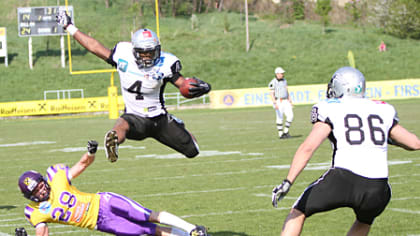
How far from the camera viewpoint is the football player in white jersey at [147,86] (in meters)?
7.23

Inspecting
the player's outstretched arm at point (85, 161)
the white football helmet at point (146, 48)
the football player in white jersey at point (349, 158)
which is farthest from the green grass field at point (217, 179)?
the football player in white jersey at point (349, 158)

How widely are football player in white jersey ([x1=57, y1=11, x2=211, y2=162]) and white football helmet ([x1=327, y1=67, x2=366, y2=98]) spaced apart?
207 centimetres

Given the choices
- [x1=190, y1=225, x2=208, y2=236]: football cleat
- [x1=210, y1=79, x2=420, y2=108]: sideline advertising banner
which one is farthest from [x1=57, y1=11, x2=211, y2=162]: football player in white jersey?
[x1=210, y1=79, x2=420, y2=108]: sideline advertising banner

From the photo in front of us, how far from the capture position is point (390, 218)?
775 centimetres

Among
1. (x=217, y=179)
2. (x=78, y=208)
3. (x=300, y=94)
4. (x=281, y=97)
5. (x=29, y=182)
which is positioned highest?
(x=29, y=182)

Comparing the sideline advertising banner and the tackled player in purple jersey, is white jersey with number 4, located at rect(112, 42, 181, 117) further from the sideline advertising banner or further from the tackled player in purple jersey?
the sideline advertising banner

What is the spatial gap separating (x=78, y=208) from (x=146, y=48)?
193cm

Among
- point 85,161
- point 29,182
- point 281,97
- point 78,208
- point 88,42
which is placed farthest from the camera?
point 281,97

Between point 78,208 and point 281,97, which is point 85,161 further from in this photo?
point 281,97

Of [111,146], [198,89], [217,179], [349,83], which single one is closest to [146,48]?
[198,89]

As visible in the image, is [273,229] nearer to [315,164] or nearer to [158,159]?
[315,164]

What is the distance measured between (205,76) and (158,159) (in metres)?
34.5

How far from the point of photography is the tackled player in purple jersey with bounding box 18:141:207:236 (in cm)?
587

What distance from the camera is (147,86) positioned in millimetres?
7406
